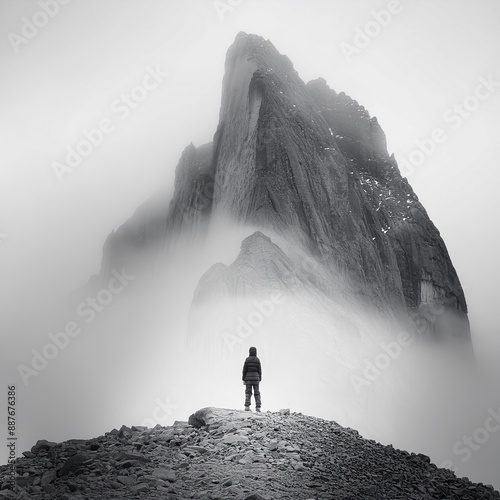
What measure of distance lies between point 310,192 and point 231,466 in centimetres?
4076

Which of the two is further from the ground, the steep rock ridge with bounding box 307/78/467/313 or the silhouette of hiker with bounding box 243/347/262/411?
the steep rock ridge with bounding box 307/78/467/313

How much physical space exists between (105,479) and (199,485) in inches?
73.6

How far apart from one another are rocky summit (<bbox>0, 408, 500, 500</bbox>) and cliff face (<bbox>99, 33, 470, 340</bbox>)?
2068cm

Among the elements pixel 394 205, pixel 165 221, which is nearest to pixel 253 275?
pixel 394 205

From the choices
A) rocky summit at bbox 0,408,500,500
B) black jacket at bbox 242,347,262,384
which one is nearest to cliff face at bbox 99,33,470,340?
black jacket at bbox 242,347,262,384

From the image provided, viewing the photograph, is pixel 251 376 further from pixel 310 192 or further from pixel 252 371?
pixel 310 192

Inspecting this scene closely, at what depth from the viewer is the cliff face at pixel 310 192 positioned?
47656 mm

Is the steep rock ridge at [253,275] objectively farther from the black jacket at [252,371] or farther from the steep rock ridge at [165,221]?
the steep rock ridge at [165,221]

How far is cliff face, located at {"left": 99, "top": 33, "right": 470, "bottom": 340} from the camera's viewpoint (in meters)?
47.7

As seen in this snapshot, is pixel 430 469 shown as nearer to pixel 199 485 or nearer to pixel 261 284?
pixel 199 485

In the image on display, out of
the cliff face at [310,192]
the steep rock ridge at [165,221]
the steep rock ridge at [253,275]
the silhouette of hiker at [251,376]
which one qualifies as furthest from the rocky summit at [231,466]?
the steep rock ridge at [165,221]

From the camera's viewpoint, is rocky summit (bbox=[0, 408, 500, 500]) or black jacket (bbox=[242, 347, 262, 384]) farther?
black jacket (bbox=[242, 347, 262, 384])

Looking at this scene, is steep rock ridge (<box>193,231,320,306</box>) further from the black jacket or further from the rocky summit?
the rocky summit

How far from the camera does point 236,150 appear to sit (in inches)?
2104
